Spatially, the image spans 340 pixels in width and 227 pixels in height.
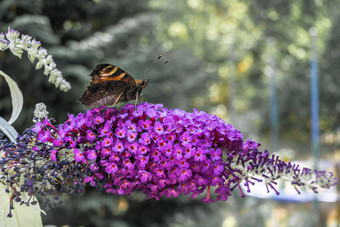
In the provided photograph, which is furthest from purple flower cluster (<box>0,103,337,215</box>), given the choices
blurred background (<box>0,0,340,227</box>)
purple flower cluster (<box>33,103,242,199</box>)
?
blurred background (<box>0,0,340,227</box>)

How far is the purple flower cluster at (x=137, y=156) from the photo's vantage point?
1.10 meters

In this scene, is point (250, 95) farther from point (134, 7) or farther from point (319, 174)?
point (319, 174)

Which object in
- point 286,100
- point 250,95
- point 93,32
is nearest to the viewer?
point 93,32

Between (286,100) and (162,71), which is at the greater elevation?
(286,100)

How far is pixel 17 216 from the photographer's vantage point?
1.13m

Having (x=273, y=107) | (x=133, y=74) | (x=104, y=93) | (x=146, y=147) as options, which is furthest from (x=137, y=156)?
(x=273, y=107)

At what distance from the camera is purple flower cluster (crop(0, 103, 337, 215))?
1.10 meters

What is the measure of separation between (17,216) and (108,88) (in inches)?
18.6

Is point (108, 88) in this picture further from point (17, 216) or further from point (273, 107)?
point (273, 107)

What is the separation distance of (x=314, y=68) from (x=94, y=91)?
5.22 m

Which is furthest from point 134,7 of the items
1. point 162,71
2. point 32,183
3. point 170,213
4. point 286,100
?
point 286,100

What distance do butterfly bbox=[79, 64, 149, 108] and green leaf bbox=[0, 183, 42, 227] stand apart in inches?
13.7

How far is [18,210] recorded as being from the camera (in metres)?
1.14

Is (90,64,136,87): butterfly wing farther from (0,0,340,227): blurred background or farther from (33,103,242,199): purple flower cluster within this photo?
(0,0,340,227): blurred background
